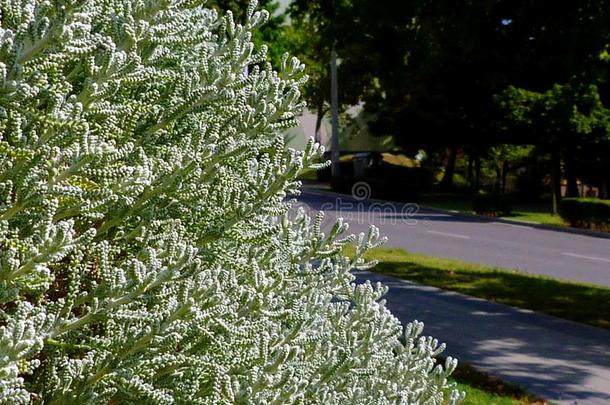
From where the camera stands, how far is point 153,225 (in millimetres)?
2318

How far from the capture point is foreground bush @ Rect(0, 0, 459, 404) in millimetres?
1916

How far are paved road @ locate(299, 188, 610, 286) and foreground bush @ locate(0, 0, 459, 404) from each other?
12341 mm

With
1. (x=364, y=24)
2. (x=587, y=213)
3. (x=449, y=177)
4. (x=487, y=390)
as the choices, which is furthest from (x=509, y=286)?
(x=449, y=177)

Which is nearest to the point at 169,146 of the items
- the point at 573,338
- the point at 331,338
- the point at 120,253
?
the point at 120,253

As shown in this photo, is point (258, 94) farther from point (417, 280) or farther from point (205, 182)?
point (417, 280)

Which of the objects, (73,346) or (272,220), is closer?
(73,346)

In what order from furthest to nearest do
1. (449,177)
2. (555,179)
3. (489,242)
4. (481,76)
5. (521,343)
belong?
1. (449,177)
2. (481,76)
3. (555,179)
4. (489,242)
5. (521,343)

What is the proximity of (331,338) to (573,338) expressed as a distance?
27.9 feet

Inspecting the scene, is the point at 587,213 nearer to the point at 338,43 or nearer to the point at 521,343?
the point at 338,43

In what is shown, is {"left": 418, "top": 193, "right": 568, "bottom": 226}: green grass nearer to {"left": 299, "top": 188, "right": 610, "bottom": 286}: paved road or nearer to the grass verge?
{"left": 299, "top": 188, "right": 610, "bottom": 286}: paved road

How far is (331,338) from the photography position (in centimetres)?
289

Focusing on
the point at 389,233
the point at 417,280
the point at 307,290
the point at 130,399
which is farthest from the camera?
the point at 389,233

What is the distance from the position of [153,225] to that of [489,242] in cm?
2022

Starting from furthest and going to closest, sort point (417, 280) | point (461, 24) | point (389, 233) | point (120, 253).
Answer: point (389, 233), point (417, 280), point (461, 24), point (120, 253)
